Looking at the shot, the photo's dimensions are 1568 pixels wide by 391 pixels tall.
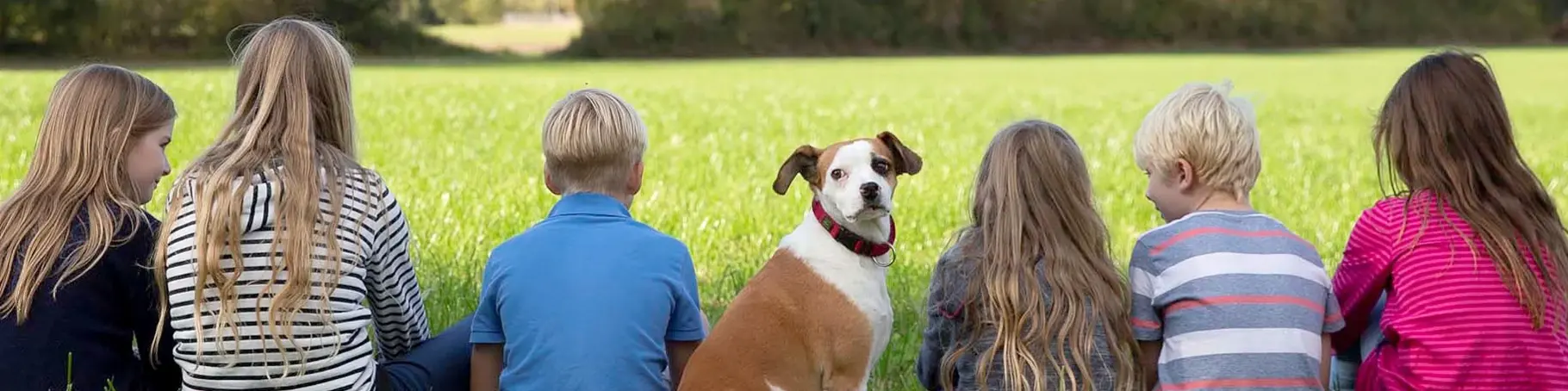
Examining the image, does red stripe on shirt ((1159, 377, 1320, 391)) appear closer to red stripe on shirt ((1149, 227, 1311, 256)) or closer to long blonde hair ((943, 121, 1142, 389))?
long blonde hair ((943, 121, 1142, 389))

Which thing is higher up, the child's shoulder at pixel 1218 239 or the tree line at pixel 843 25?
Answer: the child's shoulder at pixel 1218 239

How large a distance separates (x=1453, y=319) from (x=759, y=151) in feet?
28.9

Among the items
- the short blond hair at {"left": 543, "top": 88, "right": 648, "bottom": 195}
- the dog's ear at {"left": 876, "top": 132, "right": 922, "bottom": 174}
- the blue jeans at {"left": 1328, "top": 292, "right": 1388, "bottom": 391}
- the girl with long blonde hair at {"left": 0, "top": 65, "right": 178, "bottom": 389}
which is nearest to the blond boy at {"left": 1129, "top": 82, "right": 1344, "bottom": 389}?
the blue jeans at {"left": 1328, "top": 292, "right": 1388, "bottom": 391}

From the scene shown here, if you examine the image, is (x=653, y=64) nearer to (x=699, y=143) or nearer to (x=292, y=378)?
(x=699, y=143)

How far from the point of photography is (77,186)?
3.64 metres

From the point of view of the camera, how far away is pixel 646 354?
371cm

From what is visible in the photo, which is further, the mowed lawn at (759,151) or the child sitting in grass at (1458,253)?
the mowed lawn at (759,151)

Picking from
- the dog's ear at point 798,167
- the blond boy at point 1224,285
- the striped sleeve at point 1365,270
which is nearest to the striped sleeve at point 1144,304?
the blond boy at point 1224,285

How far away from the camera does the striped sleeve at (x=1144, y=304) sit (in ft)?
12.7

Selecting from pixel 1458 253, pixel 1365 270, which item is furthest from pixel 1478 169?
pixel 1365 270

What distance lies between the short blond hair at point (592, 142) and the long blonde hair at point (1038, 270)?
902 mm

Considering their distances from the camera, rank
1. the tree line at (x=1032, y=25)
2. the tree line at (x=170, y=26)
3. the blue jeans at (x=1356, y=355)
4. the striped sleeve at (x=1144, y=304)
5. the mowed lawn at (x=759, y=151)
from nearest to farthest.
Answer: the striped sleeve at (x=1144, y=304), the blue jeans at (x=1356, y=355), the mowed lawn at (x=759, y=151), the tree line at (x=170, y=26), the tree line at (x=1032, y=25)

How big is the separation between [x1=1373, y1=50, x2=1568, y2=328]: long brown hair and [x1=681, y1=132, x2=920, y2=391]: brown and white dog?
4.39 feet

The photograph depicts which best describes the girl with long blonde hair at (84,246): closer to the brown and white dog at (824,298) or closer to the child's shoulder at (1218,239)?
the brown and white dog at (824,298)
